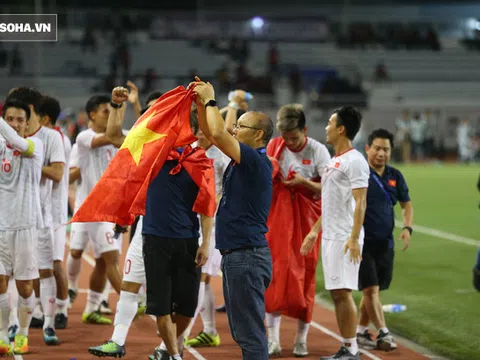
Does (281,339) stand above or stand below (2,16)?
below

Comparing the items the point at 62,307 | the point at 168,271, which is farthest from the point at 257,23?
the point at 168,271

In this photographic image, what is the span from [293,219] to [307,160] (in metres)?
0.60

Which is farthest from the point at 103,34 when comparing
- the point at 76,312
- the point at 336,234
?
the point at 336,234

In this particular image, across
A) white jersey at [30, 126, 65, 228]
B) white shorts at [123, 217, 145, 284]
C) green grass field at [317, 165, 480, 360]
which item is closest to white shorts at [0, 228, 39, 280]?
white jersey at [30, 126, 65, 228]

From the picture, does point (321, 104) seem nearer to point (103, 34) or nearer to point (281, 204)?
point (103, 34)

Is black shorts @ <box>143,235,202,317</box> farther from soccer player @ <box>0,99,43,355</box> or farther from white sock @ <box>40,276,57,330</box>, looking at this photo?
white sock @ <box>40,276,57,330</box>

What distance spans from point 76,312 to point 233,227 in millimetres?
4674

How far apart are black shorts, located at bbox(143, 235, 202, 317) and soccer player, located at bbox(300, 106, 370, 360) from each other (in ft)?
4.22

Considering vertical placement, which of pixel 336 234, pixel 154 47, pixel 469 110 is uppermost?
pixel 154 47

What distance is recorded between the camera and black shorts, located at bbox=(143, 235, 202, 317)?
7.30 metres

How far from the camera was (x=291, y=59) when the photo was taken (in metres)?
45.4

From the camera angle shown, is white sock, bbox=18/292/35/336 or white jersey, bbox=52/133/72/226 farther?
white jersey, bbox=52/133/72/226

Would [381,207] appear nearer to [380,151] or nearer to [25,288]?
[380,151]

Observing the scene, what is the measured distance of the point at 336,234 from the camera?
26.2ft
